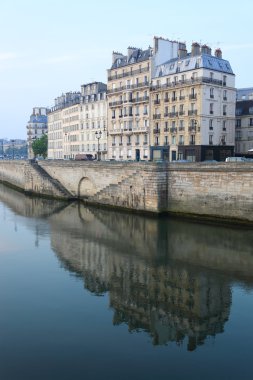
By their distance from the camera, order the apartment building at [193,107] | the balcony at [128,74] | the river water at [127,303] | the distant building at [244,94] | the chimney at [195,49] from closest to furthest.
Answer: the river water at [127,303]
the apartment building at [193,107]
the chimney at [195,49]
the balcony at [128,74]
the distant building at [244,94]

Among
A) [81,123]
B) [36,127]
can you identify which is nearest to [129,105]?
[81,123]

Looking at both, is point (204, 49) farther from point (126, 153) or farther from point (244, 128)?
point (126, 153)

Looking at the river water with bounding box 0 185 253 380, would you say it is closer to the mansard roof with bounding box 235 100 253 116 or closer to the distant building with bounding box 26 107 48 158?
the mansard roof with bounding box 235 100 253 116

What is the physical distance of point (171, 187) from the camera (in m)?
40.3

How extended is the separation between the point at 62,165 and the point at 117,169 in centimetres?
1429

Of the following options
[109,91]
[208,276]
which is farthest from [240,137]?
[208,276]

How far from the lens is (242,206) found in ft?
113

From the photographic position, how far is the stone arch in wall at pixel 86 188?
5163cm

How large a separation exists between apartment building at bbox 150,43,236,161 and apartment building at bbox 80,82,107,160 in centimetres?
1704

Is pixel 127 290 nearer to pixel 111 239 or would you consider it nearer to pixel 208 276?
pixel 208 276

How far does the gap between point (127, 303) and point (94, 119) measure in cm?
6328

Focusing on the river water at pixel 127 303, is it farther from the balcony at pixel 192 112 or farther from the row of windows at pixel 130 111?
the row of windows at pixel 130 111

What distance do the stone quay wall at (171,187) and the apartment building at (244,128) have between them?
79.3ft

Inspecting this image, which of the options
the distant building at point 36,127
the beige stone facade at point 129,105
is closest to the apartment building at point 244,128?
the beige stone facade at point 129,105
